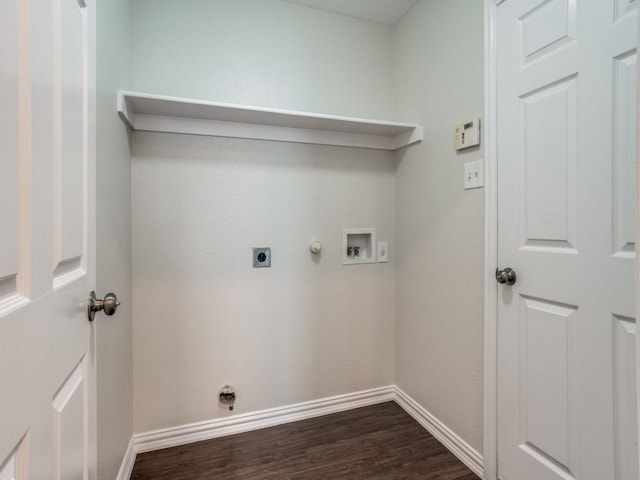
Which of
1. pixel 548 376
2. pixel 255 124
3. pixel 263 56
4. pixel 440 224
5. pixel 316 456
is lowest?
pixel 316 456

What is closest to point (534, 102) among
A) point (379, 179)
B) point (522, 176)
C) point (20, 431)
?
point (522, 176)

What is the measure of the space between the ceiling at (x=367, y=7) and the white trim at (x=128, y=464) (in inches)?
99.2

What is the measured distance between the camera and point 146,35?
1628 mm

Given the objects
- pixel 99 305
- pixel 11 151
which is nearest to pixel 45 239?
pixel 11 151

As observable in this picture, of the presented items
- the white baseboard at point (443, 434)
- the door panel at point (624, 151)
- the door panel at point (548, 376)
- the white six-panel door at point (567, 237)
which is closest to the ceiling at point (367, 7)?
the white six-panel door at point (567, 237)

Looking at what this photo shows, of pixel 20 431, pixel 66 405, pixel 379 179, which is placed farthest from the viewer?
pixel 379 179

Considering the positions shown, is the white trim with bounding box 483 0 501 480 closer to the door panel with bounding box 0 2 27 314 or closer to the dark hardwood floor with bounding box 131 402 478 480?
the dark hardwood floor with bounding box 131 402 478 480

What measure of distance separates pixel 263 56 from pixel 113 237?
1274 mm

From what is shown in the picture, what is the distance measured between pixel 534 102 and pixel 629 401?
1.05m

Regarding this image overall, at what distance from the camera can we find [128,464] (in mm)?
1484

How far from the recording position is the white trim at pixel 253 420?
1.67m

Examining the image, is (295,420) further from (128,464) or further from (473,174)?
(473,174)

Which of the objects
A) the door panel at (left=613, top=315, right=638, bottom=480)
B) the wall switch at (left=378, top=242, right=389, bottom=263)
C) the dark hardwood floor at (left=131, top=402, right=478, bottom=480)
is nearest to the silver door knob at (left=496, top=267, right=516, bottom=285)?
the door panel at (left=613, top=315, right=638, bottom=480)

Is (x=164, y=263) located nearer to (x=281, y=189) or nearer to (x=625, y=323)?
(x=281, y=189)
